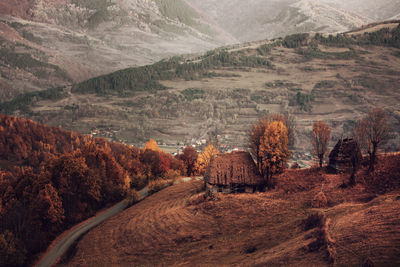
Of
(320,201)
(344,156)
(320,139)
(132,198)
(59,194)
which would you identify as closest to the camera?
(320,201)

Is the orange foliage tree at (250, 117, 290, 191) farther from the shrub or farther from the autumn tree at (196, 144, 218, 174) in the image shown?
the autumn tree at (196, 144, 218, 174)

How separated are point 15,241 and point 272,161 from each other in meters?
42.6

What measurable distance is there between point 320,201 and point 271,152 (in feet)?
50.3

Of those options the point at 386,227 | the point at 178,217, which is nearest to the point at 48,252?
the point at 178,217

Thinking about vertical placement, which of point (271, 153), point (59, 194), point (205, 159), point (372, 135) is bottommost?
point (59, 194)

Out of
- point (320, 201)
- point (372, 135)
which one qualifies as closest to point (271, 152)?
point (372, 135)

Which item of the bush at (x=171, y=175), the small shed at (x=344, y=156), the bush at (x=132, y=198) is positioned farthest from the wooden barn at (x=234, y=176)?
the bush at (x=171, y=175)

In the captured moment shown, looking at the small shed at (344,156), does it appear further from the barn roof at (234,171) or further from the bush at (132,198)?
the bush at (132,198)

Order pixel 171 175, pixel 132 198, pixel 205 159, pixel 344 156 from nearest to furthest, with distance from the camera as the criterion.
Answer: pixel 344 156
pixel 132 198
pixel 171 175
pixel 205 159

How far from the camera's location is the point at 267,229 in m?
38.6

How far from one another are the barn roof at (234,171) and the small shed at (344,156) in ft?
37.1

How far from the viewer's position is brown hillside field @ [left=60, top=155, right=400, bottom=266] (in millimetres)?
27312

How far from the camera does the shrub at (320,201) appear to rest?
40.5m

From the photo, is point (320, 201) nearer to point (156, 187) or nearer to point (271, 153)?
point (271, 153)
